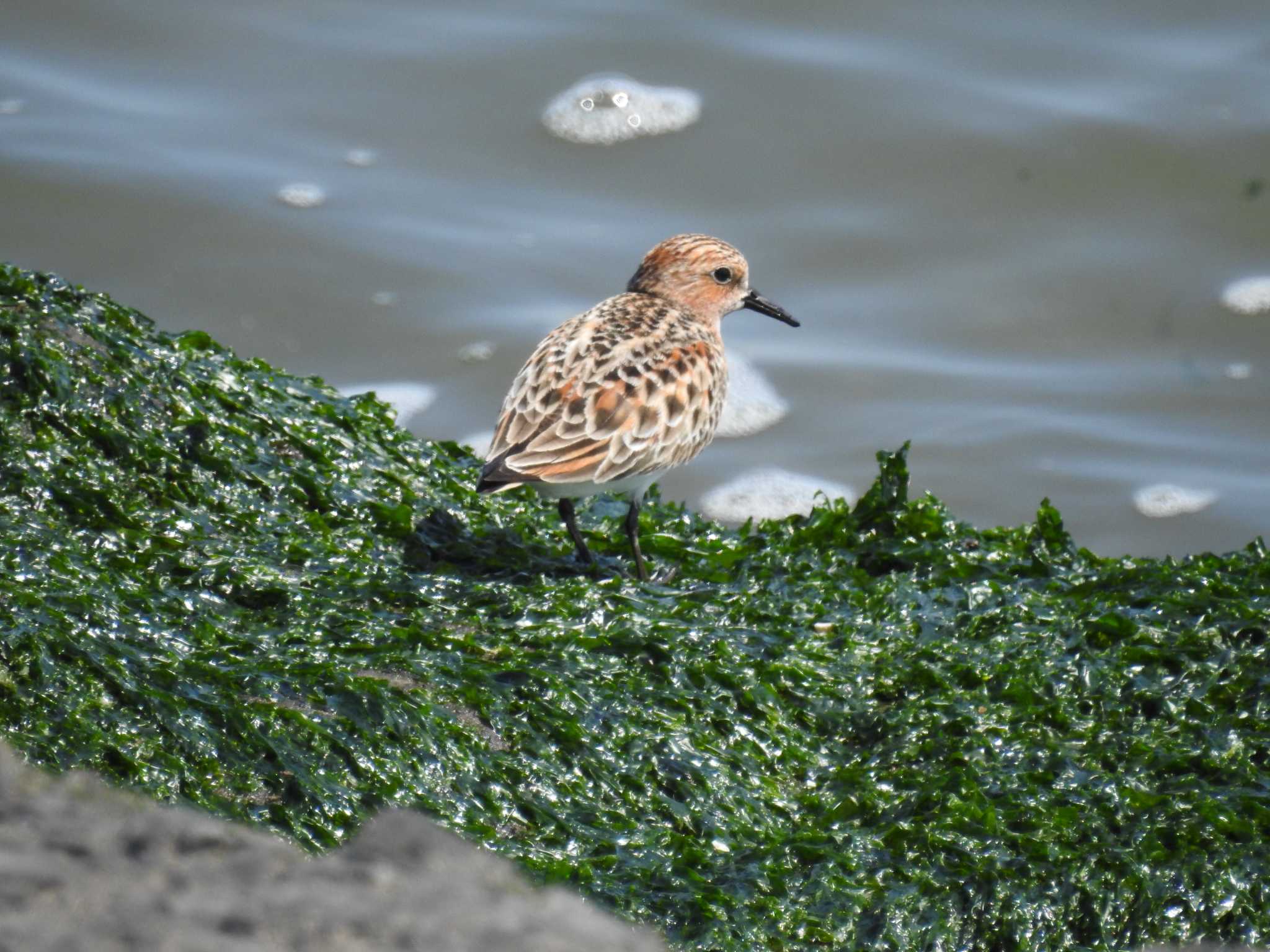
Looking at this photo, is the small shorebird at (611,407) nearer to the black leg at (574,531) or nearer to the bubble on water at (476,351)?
the black leg at (574,531)

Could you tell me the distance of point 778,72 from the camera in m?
9.56

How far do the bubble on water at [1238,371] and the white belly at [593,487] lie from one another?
15.3 ft

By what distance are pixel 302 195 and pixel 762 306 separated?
3890mm

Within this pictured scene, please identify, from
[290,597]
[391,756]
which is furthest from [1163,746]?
[290,597]

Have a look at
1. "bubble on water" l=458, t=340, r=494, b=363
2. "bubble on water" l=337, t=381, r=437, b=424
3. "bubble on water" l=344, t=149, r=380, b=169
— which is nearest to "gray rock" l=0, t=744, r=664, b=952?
"bubble on water" l=337, t=381, r=437, b=424

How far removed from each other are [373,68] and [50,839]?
8.56 meters

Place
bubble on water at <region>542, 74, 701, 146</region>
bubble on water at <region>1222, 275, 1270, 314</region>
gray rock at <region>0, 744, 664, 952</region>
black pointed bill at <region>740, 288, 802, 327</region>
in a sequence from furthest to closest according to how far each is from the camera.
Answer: bubble on water at <region>542, 74, 701, 146</region>, bubble on water at <region>1222, 275, 1270, 314</region>, black pointed bill at <region>740, 288, 802, 327</region>, gray rock at <region>0, 744, 664, 952</region>

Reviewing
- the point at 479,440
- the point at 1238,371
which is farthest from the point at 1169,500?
the point at 479,440

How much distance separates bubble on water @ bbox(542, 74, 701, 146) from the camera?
928cm

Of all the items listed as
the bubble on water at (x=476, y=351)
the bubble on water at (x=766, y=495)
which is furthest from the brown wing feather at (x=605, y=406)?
the bubble on water at (x=476, y=351)

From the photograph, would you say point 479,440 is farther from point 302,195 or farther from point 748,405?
point 302,195

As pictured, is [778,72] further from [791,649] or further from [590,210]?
[791,649]

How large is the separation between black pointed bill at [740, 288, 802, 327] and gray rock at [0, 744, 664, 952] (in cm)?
431

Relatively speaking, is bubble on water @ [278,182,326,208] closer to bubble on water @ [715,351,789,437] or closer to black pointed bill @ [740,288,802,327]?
bubble on water @ [715,351,789,437]
